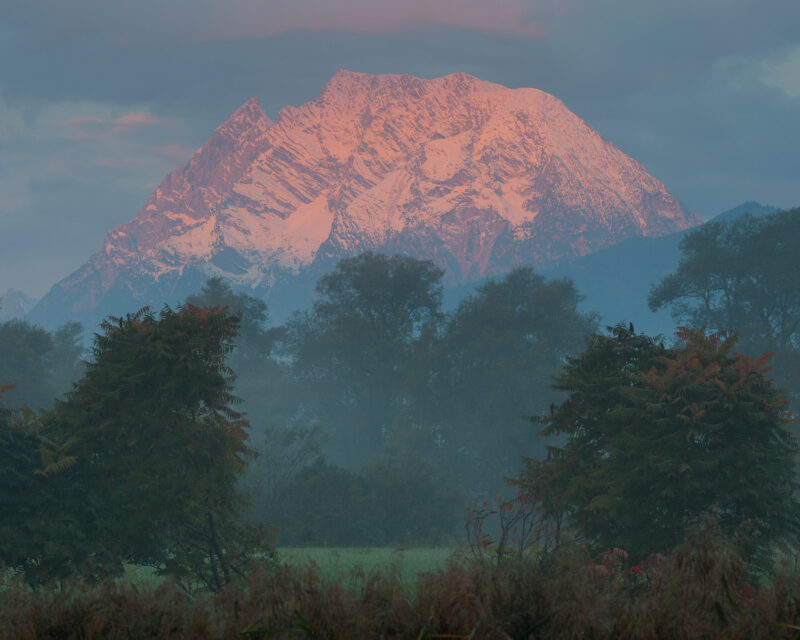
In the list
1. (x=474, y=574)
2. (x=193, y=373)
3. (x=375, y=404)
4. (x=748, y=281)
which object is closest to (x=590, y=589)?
(x=474, y=574)

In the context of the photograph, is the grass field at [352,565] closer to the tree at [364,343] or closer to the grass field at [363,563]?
the grass field at [363,563]

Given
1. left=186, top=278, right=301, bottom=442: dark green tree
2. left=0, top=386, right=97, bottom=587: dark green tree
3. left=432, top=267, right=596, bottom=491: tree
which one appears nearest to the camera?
left=0, top=386, right=97, bottom=587: dark green tree

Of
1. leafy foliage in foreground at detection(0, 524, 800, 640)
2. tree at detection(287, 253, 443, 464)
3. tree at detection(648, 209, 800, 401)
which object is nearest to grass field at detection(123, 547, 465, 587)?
leafy foliage in foreground at detection(0, 524, 800, 640)

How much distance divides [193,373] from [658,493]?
10.4 metres

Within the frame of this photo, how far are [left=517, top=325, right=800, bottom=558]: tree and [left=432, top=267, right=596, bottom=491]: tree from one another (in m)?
45.0

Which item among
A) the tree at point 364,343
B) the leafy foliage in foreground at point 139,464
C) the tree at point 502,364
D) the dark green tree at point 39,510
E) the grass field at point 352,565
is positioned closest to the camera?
the grass field at point 352,565

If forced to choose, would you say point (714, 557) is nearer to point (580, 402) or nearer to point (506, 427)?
point (580, 402)

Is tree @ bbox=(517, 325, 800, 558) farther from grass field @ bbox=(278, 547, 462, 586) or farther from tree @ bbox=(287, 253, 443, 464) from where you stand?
tree @ bbox=(287, 253, 443, 464)

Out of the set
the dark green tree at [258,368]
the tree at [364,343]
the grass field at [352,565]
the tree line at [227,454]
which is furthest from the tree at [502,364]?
the tree line at [227,454]

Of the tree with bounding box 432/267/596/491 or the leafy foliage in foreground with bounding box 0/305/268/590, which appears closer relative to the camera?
the leafy foliage in foreground with bounding box 0/305/268/590

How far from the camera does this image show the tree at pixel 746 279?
65750mm

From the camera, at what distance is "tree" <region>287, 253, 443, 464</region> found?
262 ft

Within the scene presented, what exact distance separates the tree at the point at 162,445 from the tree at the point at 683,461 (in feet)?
24.8

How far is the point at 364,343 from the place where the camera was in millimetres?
80312
